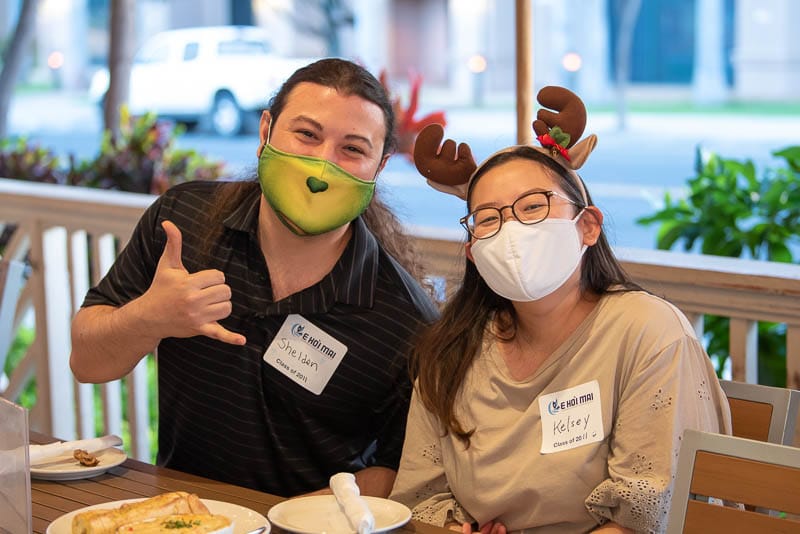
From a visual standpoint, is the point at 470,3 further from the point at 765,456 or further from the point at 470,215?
the point at 765,456

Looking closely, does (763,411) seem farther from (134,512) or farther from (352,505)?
(134,512)

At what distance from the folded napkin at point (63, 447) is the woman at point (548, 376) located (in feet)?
1.68

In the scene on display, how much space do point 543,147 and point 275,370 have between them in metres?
0.64

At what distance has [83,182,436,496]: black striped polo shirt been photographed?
205 centimetres

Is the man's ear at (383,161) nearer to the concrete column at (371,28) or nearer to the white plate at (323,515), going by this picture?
the white plate at (323,515)

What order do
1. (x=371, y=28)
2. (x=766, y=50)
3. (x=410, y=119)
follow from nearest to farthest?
(x=410, y=119) → (x=766, y=50) → (x=371, y=28)

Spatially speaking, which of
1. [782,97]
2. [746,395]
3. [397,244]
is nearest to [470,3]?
[782,97]

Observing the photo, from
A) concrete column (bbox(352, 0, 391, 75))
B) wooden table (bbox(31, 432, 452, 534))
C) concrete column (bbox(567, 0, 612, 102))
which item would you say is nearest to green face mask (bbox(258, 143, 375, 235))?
wooden table (bbox(31, 432, 452, 534))

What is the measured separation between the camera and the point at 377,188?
224 centimetres

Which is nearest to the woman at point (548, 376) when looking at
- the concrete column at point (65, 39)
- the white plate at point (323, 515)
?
the white plate at point (323, 515)

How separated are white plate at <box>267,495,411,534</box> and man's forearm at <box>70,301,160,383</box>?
1.39 feet

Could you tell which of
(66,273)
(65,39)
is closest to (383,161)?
(66,273)

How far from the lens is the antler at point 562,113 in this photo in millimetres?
1869

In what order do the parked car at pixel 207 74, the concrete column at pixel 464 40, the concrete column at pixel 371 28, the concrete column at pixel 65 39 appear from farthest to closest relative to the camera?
the concrete column at pixel 65 39 → the parked car at pixel 207 74 → the concrete column at pixel 371 28 → the concrete column at pixel 464 40
